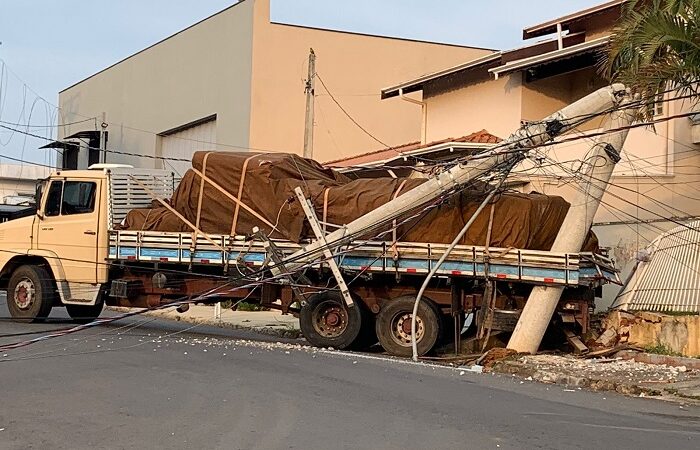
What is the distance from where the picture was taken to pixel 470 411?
9.98 meters

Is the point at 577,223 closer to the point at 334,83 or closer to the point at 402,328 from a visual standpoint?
the point at 402,328

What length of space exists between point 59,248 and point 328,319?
18.8 ft

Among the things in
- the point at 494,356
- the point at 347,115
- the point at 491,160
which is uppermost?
the point at 347,115

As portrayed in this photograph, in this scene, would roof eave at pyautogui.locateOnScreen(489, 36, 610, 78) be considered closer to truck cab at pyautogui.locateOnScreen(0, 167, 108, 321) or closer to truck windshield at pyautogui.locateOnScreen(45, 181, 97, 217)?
truck cab at pyautogui.locateOnScreen(0, 167, 108, 321)

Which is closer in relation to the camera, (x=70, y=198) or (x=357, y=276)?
(x=357, y=276)

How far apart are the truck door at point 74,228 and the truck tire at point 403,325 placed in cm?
591

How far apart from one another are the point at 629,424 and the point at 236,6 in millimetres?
32013

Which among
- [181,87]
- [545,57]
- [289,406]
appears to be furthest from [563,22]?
[181,87]

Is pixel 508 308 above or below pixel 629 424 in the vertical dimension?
above

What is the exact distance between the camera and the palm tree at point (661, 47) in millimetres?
13609

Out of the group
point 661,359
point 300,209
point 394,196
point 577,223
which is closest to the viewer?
point 661,359

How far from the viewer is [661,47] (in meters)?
14.0

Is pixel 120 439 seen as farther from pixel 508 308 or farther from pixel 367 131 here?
pixel 367 131

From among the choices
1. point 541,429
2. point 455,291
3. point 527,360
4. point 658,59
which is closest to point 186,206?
point 455,291
